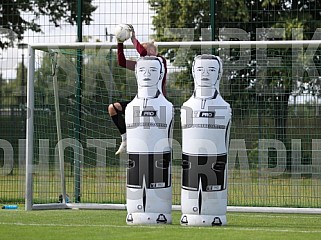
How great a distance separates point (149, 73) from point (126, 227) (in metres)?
1.73

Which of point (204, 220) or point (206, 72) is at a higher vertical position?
point (206, 72)

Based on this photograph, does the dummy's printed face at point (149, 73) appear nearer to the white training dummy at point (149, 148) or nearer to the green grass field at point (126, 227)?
the white training dummy at point (149, 148)

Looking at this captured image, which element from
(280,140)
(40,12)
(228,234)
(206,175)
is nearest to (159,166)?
(206,175)

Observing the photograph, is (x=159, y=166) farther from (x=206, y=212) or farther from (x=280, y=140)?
(x=280, y=140)

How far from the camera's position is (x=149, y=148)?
395 inches

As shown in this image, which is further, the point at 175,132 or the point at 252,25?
the point at 252,25

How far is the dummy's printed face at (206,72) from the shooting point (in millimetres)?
10055

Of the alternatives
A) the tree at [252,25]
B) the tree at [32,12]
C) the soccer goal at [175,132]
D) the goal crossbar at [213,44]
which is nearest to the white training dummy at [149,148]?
the goal crossbar at [213,44]

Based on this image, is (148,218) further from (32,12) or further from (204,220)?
(32,12)

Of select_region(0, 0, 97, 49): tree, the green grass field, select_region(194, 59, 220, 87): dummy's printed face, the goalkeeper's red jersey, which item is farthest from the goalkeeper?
select_region(0, 0, 97, 49): tree

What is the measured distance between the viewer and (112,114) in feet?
37.8

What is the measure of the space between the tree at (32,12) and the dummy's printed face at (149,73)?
31.9 feet

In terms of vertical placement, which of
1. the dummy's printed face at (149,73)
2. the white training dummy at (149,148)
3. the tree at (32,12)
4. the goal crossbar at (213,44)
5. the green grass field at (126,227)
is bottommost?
the green grass field at (126,227)

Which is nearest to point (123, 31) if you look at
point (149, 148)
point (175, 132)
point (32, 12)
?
point (149, 148)
